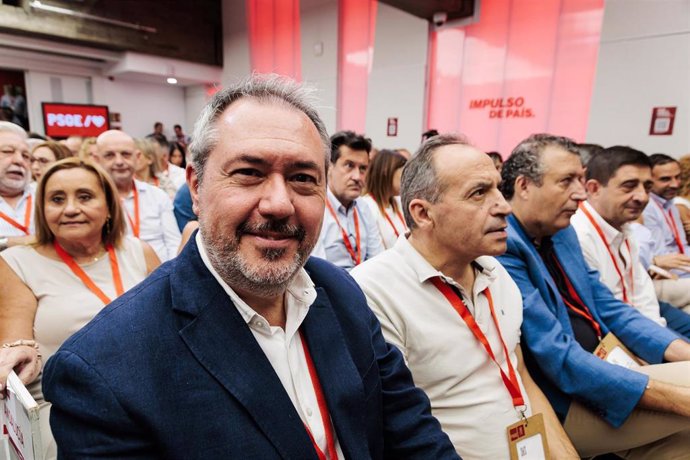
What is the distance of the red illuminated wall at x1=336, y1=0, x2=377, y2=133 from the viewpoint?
25.3ft

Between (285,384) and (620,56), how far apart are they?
5.96m

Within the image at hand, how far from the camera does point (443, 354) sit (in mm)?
1344

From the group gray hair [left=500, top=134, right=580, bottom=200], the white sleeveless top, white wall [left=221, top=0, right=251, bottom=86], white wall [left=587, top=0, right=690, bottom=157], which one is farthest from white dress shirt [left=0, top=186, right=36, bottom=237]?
white wall [left=221, top=0, right=251, bottom=86]

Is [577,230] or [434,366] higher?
[577,230]

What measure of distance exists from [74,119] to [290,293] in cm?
1167

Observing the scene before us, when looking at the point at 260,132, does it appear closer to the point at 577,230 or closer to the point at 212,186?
the point at 212,186

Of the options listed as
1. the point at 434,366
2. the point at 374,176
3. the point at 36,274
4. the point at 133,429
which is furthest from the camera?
the point at 374,176

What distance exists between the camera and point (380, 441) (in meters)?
1.04

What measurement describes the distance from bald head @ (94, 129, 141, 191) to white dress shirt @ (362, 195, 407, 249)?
6.31 feet

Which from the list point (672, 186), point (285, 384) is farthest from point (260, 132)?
point (672, 186)

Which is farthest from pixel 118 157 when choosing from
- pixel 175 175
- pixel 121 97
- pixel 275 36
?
pixel 121 97

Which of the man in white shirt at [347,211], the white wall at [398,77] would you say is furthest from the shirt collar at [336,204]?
the white wall at [398,77]

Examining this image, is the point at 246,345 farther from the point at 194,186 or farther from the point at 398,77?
the point at 398,77

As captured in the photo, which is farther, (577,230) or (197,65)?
(197,65)
